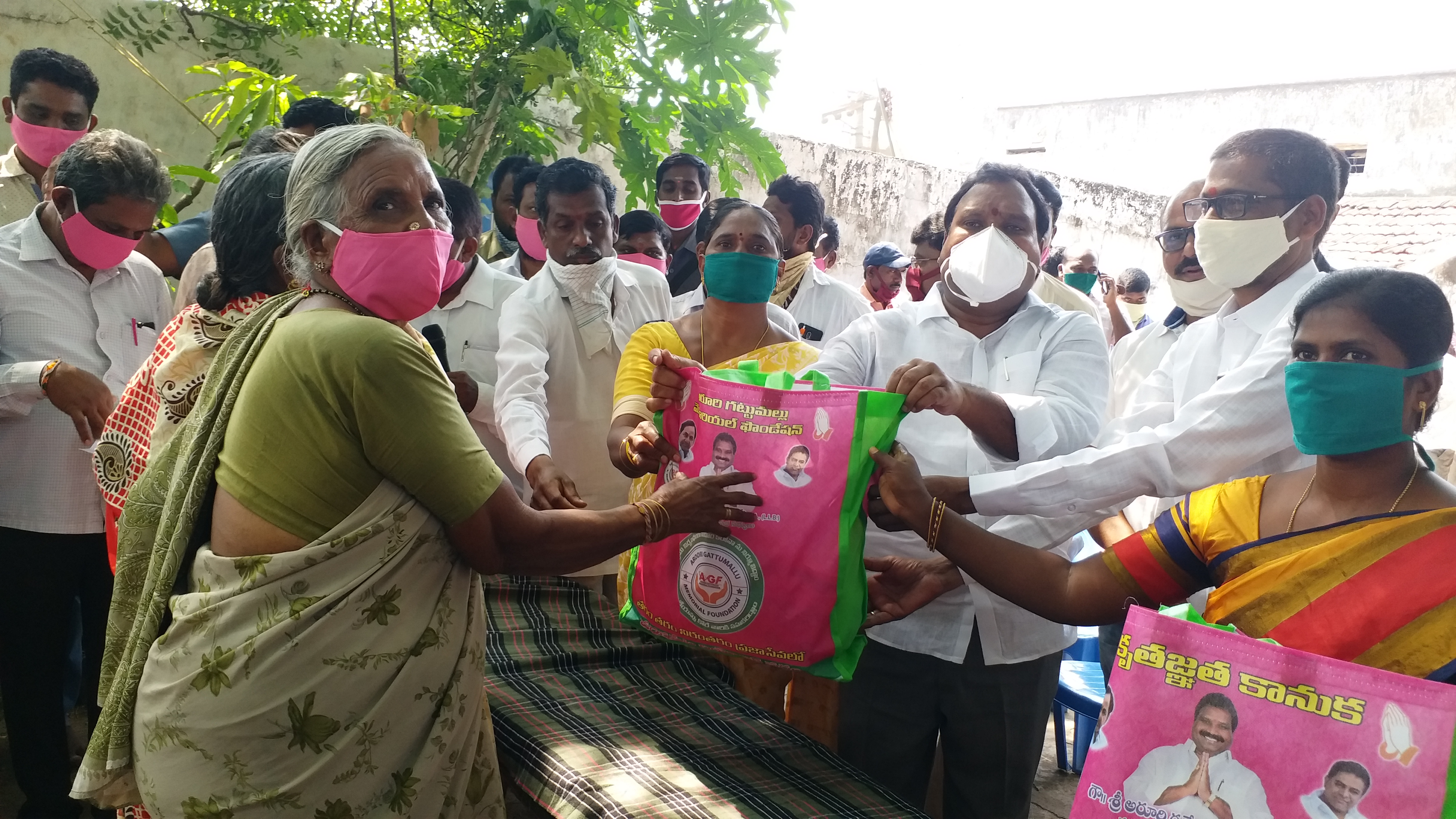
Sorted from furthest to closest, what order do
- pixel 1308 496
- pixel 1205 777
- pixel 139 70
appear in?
pixel 139 70 → pixel 1308 496 → pixel 1205 777

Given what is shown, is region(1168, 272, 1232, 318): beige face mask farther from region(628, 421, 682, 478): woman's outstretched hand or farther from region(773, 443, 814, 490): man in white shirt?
region(628, 421, 682, 478): woman's outstretched hand

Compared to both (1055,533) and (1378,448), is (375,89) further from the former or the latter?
(1378,448)

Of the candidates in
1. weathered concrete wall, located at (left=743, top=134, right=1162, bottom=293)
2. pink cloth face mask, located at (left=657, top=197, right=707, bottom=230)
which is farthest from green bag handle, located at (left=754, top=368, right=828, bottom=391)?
weathered concrete wall, located at (left=743, top=134, right=1162, bottom=293)

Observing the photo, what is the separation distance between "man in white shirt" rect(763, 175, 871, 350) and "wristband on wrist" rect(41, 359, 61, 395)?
286cm

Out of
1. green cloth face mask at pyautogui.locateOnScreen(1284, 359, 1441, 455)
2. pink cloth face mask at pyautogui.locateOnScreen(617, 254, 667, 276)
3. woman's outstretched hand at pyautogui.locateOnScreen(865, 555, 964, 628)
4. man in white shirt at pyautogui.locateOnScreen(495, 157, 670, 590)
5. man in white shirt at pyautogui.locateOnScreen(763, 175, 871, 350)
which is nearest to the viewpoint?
green cloth face mask at pyautogui.locateOnScreen(1284, 359, 1441, 455)

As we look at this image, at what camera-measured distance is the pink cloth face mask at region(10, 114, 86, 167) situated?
3.99 meters

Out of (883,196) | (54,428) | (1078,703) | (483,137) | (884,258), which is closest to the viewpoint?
(54,428)

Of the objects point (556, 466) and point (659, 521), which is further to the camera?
point (556, 466)

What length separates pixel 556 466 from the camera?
3016 millimetres

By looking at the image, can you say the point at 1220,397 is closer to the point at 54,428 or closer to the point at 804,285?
the point at 804,285

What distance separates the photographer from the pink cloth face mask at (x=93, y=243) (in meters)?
3.30

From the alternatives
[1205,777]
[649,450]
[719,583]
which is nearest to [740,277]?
[649,450]

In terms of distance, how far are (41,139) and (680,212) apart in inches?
116

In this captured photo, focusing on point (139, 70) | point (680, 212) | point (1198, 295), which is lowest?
point (1198, 295)
